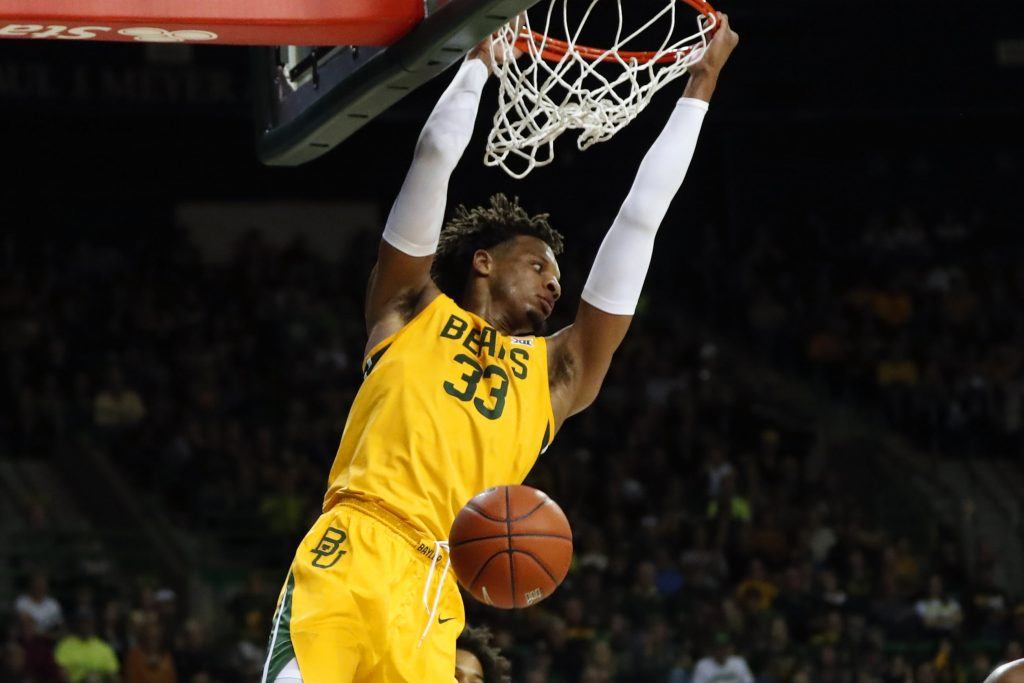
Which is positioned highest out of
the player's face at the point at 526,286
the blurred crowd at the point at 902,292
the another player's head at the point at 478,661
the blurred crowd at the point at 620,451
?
the player's face at the point at 526,286

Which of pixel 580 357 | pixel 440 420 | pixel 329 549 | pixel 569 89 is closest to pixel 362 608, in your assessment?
pixel 329 549

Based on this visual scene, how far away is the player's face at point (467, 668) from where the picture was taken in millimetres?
4938

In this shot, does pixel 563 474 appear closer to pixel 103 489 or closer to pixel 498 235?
pixel 103 489

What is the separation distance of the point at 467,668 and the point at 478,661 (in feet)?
0.40

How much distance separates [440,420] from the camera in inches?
168

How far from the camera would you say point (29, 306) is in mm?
14992

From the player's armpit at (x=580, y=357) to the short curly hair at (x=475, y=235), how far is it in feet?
0.95

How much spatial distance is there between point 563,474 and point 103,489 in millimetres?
3852

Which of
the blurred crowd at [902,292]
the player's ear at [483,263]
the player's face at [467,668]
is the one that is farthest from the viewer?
the blurred crowd at [902,292]

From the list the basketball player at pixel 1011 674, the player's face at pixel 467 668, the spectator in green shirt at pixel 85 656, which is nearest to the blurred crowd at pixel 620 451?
the spectator in green shirt at pixel 85 656

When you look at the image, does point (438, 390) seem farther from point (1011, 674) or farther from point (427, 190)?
point (1011, 674)

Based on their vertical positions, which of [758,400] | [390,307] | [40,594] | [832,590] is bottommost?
[758,400]

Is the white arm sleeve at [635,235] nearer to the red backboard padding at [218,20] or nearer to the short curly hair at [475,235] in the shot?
the short curly hair at [475,235]

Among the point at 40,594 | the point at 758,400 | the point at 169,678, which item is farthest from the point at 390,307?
the point at 758,400
